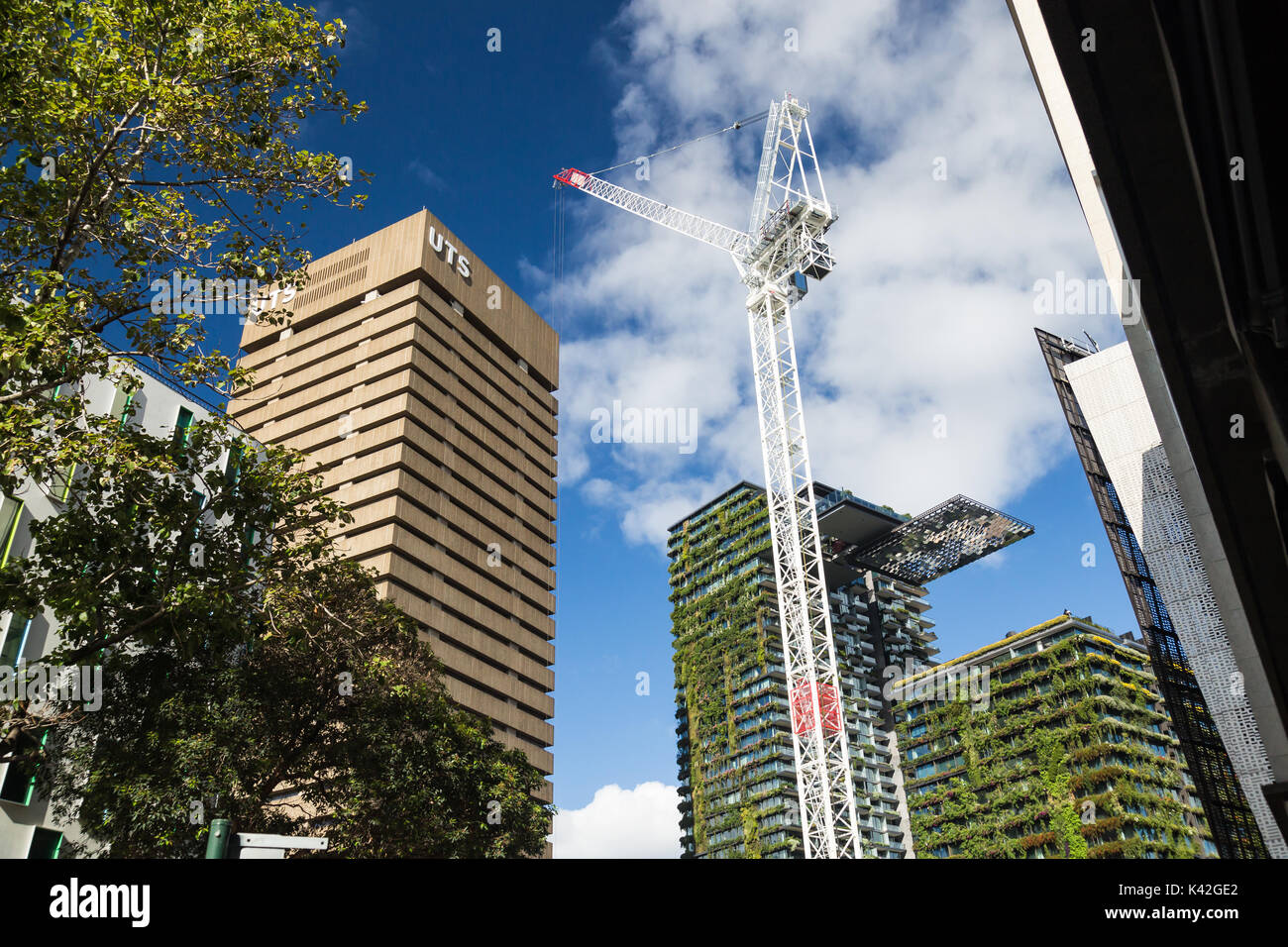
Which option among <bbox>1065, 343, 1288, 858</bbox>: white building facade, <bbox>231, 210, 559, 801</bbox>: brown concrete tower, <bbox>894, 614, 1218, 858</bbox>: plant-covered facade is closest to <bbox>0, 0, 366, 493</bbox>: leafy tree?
<bbox>1065, 343, 1288, 858</bbox>: white building facade

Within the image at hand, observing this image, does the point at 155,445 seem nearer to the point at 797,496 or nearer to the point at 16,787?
the point at 16,787

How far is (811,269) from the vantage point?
6919 cm

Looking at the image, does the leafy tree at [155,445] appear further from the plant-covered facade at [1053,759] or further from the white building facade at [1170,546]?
the plant-covered facade at [1053,759]

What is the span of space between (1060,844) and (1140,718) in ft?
46.7

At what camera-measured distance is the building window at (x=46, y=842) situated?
24.1 m

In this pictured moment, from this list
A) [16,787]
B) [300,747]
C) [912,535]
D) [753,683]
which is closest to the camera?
[300,747]

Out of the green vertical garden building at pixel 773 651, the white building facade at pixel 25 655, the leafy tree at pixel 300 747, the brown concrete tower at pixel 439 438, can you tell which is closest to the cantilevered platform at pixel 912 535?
the green vertical garden building at pixel 773 651

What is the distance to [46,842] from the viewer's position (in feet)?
80.5

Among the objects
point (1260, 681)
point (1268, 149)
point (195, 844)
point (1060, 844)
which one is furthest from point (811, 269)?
point (1268, 149)

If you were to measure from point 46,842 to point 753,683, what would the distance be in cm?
9170

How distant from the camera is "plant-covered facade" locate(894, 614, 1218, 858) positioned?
245ft

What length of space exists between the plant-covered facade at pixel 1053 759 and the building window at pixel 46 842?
231 feet

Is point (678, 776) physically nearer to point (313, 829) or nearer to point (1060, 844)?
point (1060, 844)

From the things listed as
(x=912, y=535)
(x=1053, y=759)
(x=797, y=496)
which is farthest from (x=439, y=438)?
(x=1053, y=759)
